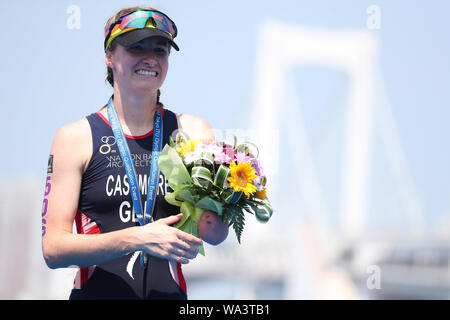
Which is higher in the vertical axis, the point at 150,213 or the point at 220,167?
the point at 220,167

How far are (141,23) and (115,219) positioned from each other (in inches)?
28.7

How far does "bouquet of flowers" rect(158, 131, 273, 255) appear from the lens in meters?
2.36

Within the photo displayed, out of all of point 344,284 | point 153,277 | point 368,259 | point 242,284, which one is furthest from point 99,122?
point 368,259

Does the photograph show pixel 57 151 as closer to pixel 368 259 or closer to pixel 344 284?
pixel 344 284

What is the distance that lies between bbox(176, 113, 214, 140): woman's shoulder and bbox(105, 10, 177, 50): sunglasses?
1.17 ft

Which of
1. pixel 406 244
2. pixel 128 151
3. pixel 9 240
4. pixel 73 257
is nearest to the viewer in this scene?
pixel 73 257

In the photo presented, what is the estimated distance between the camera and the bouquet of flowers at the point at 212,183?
2.36 metres

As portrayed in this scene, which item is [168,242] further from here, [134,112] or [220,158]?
[134,112]

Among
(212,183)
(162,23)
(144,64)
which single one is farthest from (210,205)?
(162,23)

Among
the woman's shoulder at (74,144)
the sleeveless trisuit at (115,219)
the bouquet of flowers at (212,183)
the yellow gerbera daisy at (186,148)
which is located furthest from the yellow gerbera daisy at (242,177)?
the woman's shoulder at (74,144)

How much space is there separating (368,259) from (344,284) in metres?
12.3

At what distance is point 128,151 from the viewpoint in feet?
8.23
